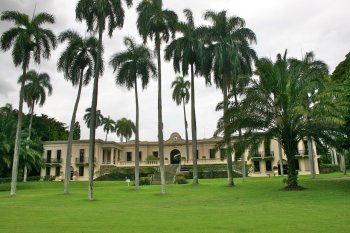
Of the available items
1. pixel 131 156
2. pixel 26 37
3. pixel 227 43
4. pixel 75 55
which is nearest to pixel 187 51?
pixel 227 43

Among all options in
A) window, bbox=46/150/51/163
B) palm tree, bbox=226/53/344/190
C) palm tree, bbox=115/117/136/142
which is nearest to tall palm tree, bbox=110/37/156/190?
palm tree, bbox=226/53/344/190

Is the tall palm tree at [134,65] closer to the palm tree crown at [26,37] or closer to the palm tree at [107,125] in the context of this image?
the palm tree crown at [26,37]

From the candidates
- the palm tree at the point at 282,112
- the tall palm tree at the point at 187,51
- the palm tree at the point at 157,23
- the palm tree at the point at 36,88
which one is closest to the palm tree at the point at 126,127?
the palm tree at the point at 36,88

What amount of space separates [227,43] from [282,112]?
31.7 feet

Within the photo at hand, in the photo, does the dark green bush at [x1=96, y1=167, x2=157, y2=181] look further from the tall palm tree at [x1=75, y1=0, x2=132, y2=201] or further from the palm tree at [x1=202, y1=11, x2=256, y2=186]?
the tall palm tree at [x1=75, y1=0, x2=132, y2=201]

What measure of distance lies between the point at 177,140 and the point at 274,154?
649 inches

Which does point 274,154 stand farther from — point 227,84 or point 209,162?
point 227,84

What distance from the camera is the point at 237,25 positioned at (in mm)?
30281

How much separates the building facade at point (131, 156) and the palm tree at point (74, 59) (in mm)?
23805

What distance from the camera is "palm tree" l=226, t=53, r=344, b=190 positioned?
21484mm

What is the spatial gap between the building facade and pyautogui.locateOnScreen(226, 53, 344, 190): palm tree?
27679mm

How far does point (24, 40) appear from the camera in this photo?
1053 inches

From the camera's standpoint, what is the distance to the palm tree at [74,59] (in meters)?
27.7

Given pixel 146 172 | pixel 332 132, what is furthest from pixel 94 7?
pixel 146 172
